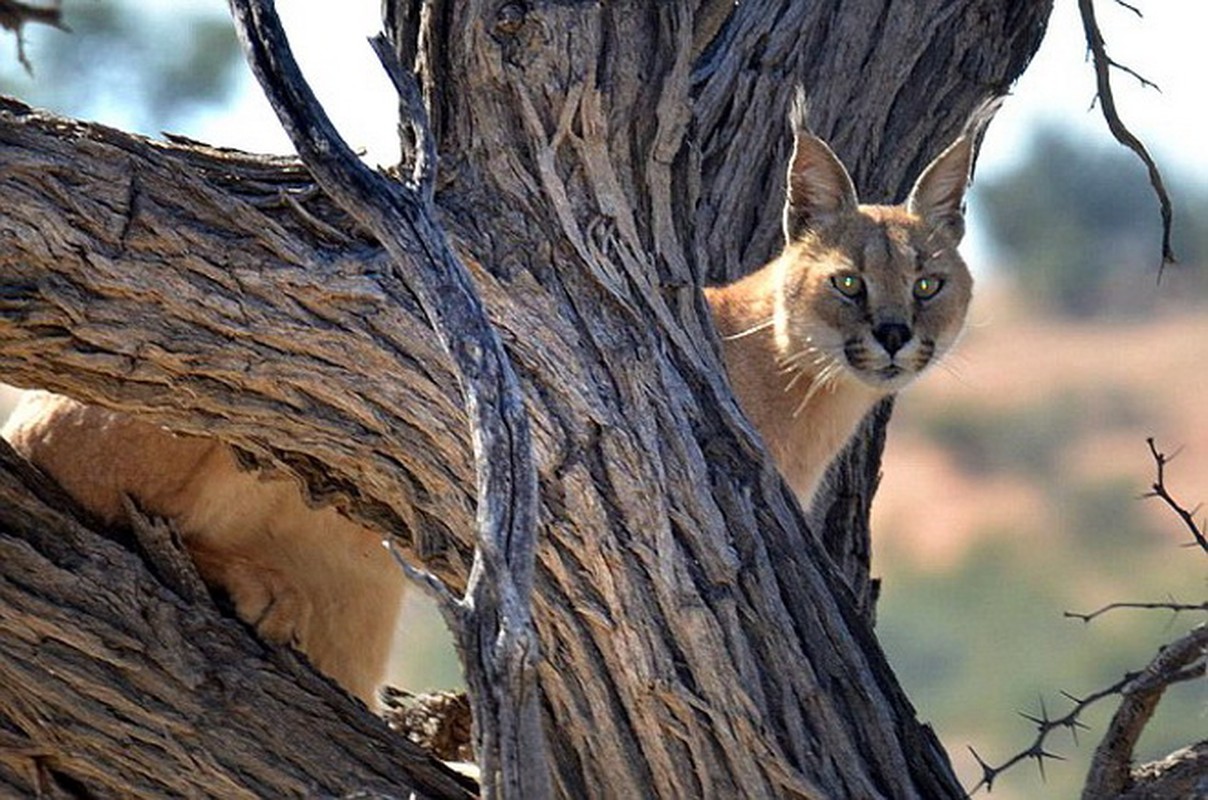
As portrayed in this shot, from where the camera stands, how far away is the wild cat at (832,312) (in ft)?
18.9

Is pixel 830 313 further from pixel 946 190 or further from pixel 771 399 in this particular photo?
pixel 946 190

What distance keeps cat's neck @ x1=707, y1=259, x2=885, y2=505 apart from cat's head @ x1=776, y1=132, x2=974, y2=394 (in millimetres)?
23

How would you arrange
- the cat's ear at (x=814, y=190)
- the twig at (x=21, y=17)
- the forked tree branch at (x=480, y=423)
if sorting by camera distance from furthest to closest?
the cat's ear at (x=814, y=190) → the twig at (x=21, y=17) → the forked tree branch at (x=480, y=423)

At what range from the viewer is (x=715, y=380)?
4145 millimetres

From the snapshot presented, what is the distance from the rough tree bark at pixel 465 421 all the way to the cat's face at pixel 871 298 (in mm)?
1447

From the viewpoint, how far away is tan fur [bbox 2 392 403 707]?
15.4ft

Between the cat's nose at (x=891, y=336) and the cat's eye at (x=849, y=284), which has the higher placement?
the cat's eye at (x=849, y=284)

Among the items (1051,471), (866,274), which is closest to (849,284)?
(866,274)

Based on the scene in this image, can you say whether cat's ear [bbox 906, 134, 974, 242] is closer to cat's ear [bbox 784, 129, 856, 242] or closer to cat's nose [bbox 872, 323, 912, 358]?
cat's ear [bbox 784, 129, 856, 242]

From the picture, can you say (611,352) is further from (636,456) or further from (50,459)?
(50,459)

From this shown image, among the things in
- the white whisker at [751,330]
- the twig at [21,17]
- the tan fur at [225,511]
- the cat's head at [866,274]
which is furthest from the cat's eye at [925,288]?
the twig at [21,17]

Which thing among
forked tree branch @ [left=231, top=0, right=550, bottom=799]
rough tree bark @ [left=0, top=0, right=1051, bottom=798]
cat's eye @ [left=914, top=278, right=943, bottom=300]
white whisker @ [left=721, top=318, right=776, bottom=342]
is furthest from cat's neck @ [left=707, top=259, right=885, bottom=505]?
forked tree branch @ [left=231, top=0, right=550, bottom=799]

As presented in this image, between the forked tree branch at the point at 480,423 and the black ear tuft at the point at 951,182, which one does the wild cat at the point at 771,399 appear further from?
the forked tree branch at the point at 480,423

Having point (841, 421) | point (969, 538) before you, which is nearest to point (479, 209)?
point (841, 421)
